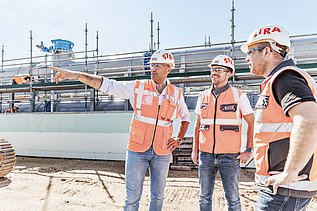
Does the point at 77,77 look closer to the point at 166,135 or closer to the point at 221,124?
the point at 166,135

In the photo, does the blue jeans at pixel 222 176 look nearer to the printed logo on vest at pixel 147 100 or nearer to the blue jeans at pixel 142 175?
the blue jeans at pixel 142 175

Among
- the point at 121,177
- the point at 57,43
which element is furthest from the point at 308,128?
the point at 57,43

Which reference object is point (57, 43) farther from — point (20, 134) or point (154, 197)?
point (154, 197)

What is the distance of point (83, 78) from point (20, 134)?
27.8 feet

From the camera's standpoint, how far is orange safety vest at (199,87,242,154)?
2828 mm

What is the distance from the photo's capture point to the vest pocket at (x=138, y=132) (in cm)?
263

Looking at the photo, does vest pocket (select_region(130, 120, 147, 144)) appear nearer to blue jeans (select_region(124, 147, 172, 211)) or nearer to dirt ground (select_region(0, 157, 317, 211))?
blue jeans (select_region(124, 147, 172, 211))

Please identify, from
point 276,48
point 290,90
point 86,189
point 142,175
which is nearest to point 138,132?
point 142,175

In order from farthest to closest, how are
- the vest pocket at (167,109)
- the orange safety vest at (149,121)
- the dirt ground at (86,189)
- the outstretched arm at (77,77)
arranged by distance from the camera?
the dirt ground at (86,189) → the vest pocket at (167,109) → the orange safety vest at (149,121) → the outstretched arm at (77,77)

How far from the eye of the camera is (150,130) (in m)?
2.67

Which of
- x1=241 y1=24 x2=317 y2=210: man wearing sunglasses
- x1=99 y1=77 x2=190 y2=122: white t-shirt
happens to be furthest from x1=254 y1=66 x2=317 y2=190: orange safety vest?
x1=99 y1=77 x2=190 y2=122: white t-shirt

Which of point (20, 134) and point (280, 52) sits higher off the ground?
point (280, 52)

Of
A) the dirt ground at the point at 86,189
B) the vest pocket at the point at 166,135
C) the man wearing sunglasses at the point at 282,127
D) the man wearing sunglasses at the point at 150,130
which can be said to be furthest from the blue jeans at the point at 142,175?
the dirt ground at the point at 86,189

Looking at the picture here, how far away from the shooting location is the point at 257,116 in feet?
5.37
